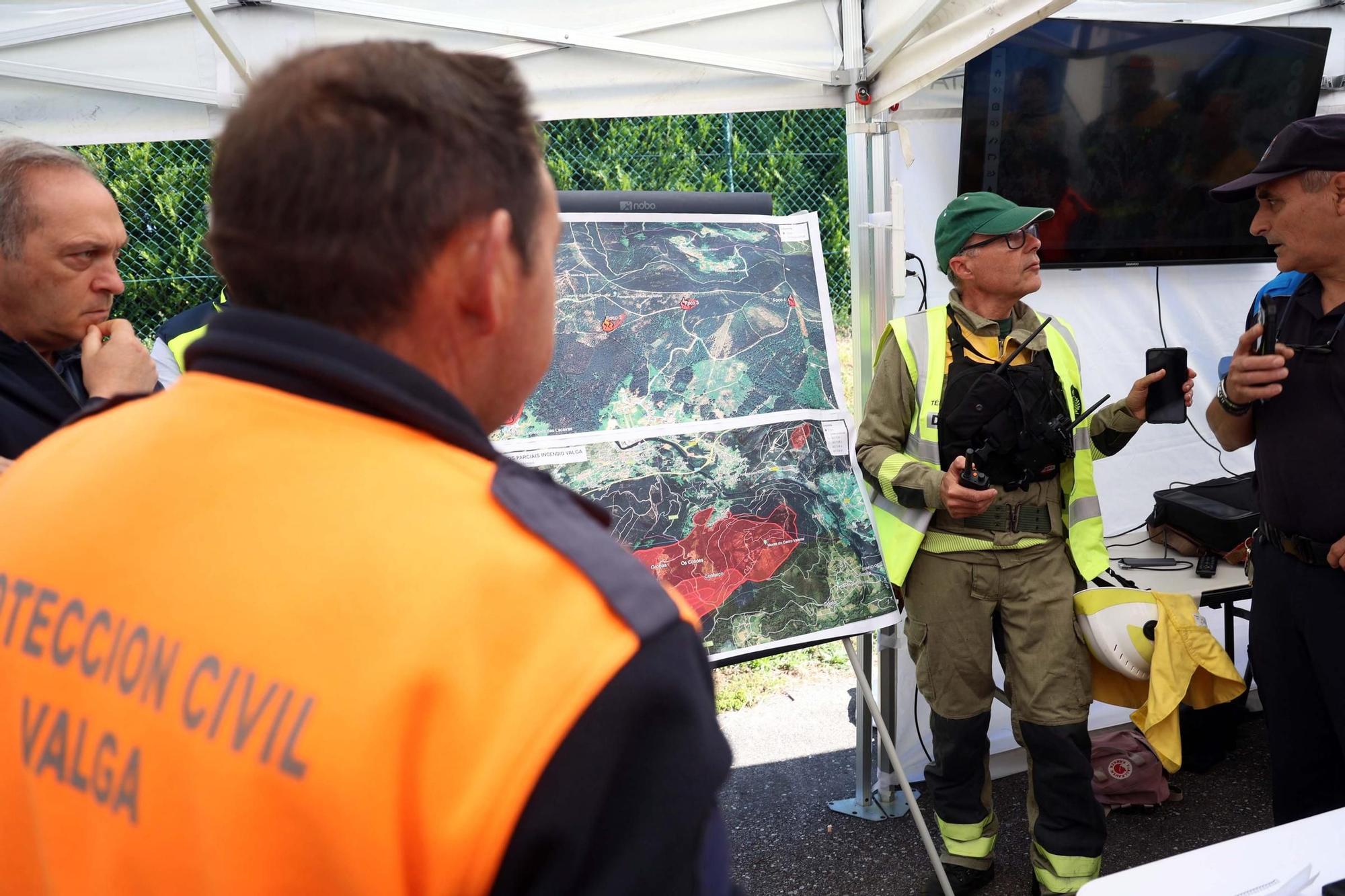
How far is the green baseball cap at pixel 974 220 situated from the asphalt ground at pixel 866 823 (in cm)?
199

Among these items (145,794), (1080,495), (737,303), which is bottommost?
(1080,495)

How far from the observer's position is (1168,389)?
2.60 meters

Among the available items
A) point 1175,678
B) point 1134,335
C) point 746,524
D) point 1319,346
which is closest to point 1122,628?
point 1175,678

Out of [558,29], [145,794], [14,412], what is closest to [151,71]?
[558,29]

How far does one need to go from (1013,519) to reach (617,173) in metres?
5.75

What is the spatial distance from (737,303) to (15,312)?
5.74 ft

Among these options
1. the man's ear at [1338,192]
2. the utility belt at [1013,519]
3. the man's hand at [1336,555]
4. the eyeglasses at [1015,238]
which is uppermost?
the man's ear at [1338,192]

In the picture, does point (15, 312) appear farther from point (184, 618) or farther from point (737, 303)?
point (737, 303)

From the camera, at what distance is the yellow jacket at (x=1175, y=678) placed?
2.67m

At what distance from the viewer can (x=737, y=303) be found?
8.93 ft

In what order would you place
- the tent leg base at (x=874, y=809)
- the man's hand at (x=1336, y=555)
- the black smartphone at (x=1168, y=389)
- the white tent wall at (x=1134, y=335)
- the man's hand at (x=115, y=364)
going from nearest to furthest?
the man's hand at (x=115, y=364) → the man's hand at (x=1336, y=555) → the black smartphone at (x=1168, y=389) → the tent leg base at (x=874, y=809) → the white tent wall at (x=1134, y=335)

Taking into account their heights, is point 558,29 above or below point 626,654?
above

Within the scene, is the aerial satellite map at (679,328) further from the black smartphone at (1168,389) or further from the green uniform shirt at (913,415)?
the black smartphone at (1168,389)

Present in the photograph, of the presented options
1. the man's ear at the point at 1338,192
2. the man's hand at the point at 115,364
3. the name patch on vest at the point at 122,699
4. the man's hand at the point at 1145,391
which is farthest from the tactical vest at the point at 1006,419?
the name patch on vest at the point at 122,699
